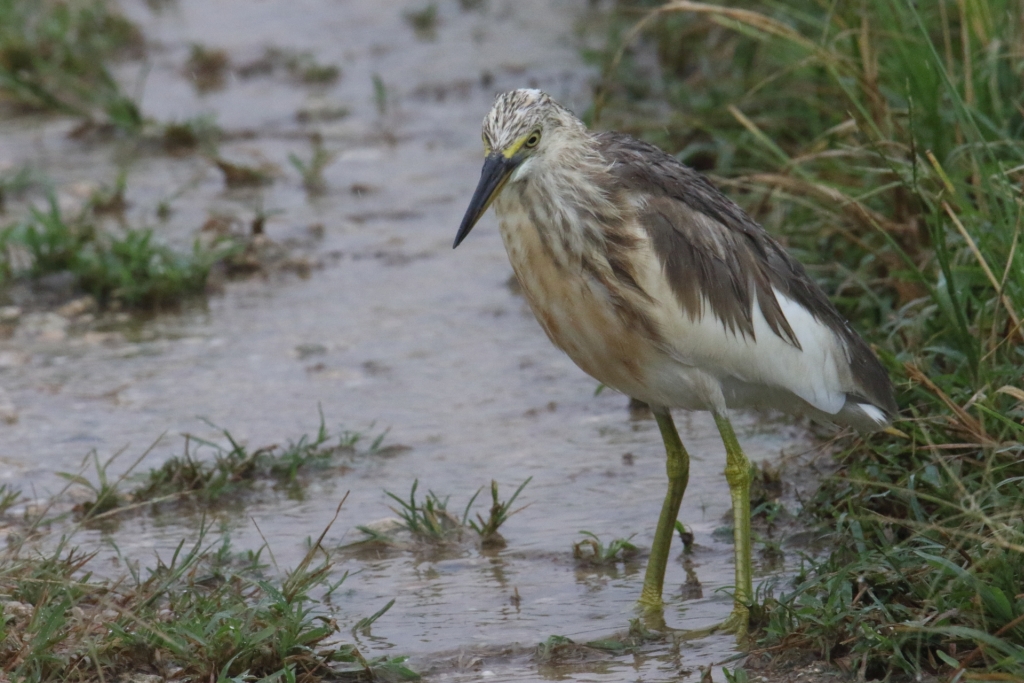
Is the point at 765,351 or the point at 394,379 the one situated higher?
the point at 765,351

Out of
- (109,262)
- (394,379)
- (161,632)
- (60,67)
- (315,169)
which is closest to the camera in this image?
(161,632)

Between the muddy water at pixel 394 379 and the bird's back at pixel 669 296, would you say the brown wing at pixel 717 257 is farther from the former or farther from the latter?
the muddy water at pixel 394 379

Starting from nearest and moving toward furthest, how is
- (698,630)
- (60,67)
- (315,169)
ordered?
(698,630)
(315,169)
(60,67)

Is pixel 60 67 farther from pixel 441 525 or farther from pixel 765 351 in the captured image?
pixel 765 351

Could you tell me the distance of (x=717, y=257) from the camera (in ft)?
12.6

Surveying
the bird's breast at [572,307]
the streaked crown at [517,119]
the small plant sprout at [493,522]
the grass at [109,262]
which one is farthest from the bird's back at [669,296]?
the grass at [109,262]

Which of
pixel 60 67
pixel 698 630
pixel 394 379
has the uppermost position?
pixel 60 67

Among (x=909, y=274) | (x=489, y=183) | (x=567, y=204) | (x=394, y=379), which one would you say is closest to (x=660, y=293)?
(x=567, y=204)

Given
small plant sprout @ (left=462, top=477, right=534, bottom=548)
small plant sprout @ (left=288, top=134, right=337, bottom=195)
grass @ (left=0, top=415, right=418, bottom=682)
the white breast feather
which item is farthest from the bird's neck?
small plant sprout @ (left=288, top=134, right=337, bottom=195)

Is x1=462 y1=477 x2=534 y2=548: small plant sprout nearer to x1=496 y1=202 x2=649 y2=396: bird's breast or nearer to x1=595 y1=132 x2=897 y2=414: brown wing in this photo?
x1=496 y1=202 x2=649 y2=396: bird's breast

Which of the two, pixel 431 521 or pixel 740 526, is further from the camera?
pixel 431 521

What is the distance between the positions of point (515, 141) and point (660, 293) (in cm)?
54

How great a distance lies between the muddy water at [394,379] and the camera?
12.9 ft

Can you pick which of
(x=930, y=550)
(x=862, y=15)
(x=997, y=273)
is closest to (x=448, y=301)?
(x=862, y=15)
